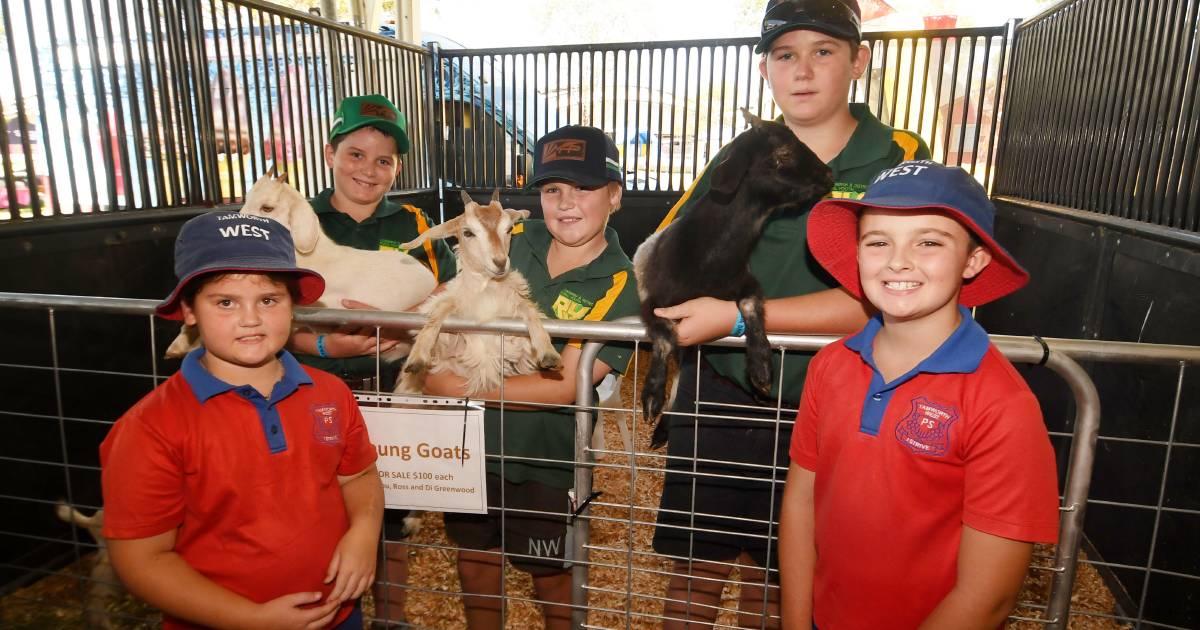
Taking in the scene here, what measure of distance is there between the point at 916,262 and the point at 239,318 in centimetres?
144

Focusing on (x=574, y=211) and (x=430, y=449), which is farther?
(x=574, y=211)

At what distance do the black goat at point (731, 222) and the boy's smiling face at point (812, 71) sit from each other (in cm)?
11

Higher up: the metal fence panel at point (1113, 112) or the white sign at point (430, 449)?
the metal fence panel at point (1113, 112)

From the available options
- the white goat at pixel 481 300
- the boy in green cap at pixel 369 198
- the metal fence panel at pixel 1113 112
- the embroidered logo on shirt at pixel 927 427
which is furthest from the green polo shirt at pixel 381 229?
the metal fence panel at pixel 1113 112

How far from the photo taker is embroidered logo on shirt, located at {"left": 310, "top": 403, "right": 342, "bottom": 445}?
62.4 inches

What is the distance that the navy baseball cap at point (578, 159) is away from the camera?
2.21m

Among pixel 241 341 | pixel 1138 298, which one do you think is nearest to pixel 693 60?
pixel 1138 298

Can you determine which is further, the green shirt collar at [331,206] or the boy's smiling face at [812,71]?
the green shirt collar at [331,206]

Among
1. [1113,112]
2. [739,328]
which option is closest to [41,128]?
[739,328]

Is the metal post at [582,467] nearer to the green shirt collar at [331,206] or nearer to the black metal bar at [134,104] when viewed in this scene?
the green shirt collar at [331,206]

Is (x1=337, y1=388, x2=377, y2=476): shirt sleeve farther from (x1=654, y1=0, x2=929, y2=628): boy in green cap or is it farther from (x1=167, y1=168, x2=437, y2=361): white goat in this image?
(x1=654, y1=0, x2=929, y2=628): boy in green cap

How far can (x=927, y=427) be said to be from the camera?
127 centimetres

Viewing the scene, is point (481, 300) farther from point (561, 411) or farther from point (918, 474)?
point (918, 474)

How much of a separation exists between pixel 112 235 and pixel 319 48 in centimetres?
244
